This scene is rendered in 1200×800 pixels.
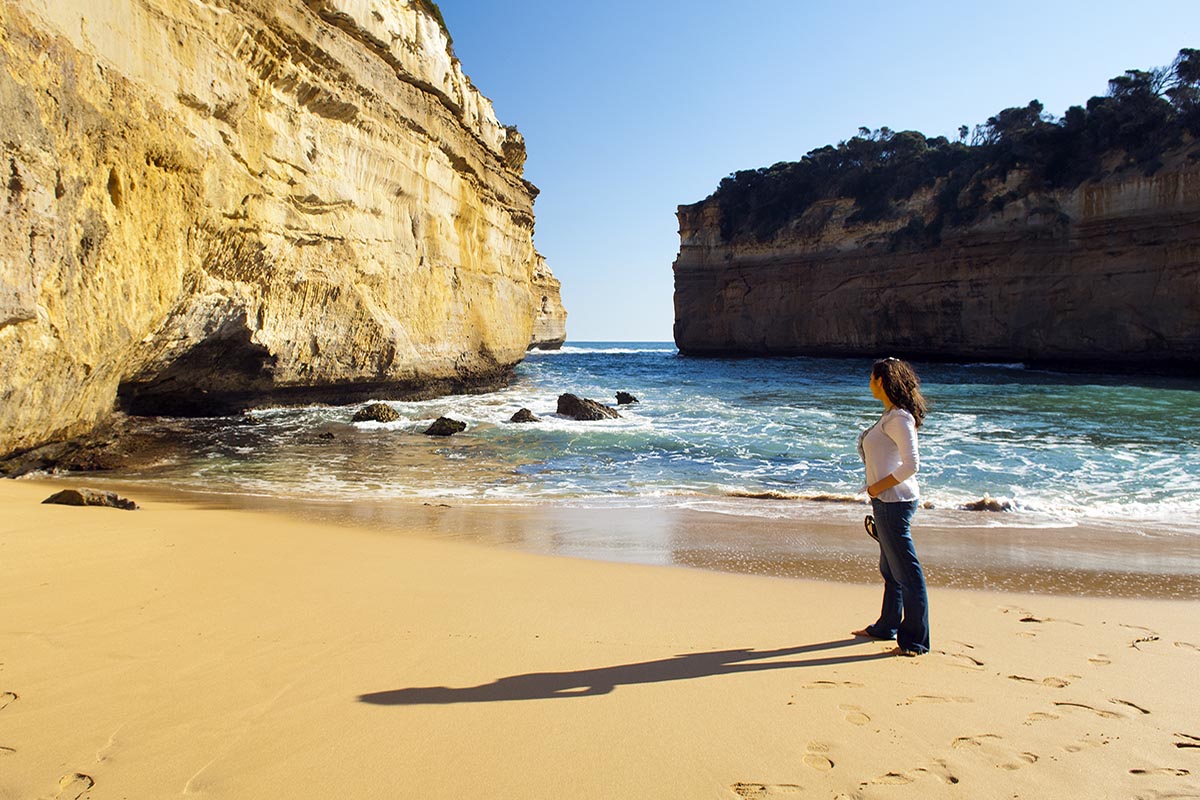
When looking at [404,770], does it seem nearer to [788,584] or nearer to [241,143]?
[788,584]

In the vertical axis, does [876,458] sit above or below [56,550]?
above

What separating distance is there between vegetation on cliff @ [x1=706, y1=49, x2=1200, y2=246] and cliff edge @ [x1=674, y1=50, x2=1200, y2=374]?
10cm

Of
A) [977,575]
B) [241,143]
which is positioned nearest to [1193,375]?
[977,575]

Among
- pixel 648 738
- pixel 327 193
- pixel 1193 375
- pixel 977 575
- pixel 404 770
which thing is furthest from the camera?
pixel 1193 375

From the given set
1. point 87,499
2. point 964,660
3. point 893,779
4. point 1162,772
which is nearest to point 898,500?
point 964,660

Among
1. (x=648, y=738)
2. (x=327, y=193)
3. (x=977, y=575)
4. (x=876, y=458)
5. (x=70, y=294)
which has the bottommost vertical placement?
(x=977, y=575)

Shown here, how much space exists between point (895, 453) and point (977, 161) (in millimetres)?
41226

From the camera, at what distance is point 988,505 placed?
6699 millimetres

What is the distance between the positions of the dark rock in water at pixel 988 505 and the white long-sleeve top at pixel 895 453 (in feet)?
13.6

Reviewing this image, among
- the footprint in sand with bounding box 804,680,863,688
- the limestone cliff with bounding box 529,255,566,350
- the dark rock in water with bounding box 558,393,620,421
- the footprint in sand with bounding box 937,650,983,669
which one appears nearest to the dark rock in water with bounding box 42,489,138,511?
the footprint in sand with bounding box 804,680,863,688

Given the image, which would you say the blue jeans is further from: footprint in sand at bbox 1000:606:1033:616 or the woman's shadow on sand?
footprint in sand at bbox 1000:606:1033:616

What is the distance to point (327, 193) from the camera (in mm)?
13062

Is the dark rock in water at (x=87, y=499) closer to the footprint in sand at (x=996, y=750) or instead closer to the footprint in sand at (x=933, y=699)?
the footprint in sand at (x=933, y=699)

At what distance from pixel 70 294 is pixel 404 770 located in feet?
22.2
